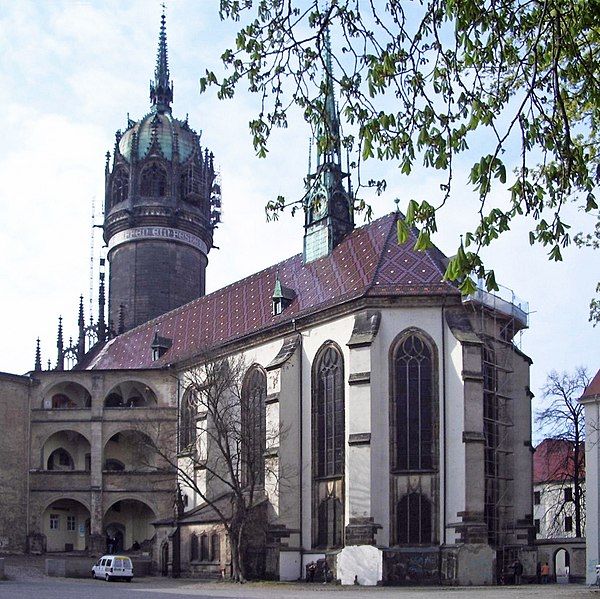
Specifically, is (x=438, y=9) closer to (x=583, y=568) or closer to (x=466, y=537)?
(x=466, y=537)

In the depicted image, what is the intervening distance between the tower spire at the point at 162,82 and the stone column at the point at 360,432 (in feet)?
109

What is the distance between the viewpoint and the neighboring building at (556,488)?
2071 inches

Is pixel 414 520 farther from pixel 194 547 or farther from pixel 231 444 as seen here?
pixel 231 444

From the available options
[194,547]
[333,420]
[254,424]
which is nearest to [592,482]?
[333,420]

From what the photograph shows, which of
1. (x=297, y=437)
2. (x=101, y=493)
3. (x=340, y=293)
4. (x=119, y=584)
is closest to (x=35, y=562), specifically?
(x=101, y=493)

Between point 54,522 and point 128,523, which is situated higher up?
point 54,522

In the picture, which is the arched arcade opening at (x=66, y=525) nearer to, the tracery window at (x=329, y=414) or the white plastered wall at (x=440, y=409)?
the tracery window at (x=329, y=414)

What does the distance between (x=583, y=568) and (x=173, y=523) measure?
18302mm

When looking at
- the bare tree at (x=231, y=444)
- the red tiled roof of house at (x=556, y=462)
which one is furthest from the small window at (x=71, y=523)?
the red tiled roof of house at (x=556, y=462)

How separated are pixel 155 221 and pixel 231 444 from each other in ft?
63.7

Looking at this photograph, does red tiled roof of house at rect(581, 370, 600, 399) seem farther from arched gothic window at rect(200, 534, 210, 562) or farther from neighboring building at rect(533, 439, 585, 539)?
arched gothic window at rect(200, 534, 210, 562)

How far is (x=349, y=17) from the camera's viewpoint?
11.4 meters

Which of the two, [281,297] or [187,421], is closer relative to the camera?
[281,297]

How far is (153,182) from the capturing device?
63.8 meters
